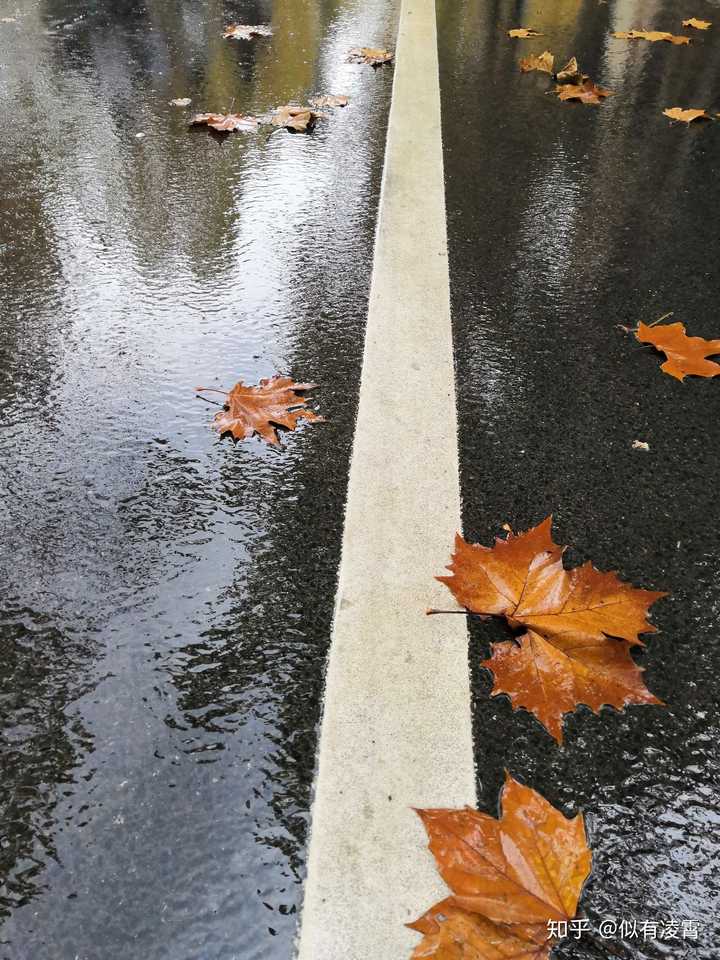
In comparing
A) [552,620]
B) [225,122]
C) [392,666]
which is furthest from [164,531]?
[225,122]

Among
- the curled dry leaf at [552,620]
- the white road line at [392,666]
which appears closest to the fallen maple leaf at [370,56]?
the white road line at [392,666]

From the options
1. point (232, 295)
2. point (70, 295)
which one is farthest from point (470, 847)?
point (70, 295)

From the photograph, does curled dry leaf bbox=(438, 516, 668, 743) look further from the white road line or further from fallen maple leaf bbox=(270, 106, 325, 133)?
fallen maple leaf bbox=(270, 106, 325, 133)

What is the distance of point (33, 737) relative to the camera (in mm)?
1378

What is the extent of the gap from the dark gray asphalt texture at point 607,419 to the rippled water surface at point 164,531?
15.4 inches

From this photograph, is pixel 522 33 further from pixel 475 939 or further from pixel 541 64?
pixel 475 939

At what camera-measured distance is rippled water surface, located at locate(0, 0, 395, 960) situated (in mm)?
1206

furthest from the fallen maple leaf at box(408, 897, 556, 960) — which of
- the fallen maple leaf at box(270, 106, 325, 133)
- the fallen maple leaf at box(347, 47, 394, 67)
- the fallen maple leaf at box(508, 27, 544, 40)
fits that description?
the fallen maple leaf at box(508, 27, 544, 40)

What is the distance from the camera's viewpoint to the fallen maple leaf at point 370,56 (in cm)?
527

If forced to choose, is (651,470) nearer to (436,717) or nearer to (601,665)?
(601,665)

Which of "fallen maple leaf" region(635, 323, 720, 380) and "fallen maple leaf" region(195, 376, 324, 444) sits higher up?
"fallen maple leaf" region(635, 323, 720, 380)

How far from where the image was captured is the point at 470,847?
4.04 ft

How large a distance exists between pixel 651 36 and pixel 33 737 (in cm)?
691

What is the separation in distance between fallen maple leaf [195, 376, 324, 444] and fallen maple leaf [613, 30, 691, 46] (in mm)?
5567
